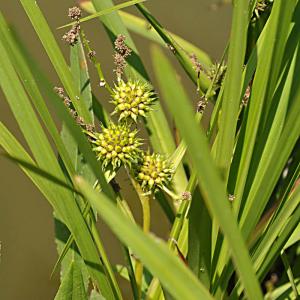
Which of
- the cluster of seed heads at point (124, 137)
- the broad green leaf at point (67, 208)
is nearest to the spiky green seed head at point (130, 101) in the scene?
the cluster of seed heads at point (124, 137)

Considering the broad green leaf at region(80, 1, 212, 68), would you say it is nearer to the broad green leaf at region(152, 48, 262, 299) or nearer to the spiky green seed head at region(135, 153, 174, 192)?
the spiky green seed head at region(135, 153, 174, 192)

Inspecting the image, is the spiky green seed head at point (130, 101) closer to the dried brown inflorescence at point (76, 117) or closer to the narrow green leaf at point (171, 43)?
the dried brown inflorescence at point (76, 117)

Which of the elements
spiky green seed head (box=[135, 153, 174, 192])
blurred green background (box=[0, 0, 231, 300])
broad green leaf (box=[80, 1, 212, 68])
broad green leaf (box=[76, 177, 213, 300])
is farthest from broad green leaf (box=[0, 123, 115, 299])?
broad green leaf (box=[80, 1, 212, 68])

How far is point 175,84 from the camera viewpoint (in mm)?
344

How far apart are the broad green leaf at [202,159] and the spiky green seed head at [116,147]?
30 cm

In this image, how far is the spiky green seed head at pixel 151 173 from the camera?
750 mm

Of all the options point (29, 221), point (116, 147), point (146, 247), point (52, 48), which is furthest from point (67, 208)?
point (29, 221)

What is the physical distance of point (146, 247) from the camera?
40 centimetres

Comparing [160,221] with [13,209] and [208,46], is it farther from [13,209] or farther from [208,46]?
[208,46]

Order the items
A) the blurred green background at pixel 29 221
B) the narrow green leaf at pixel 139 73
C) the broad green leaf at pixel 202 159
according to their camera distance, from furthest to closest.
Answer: the blurred green background at pixel 29 221 → the narrow green leaf at pixel 139 73 → the broad green leaf at pixel 202 159

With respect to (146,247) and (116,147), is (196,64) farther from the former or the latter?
(146,247)

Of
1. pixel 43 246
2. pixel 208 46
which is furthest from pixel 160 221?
pixel 208 46

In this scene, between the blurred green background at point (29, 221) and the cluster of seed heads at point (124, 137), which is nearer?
the cluster of seed heads at point (124, 137)

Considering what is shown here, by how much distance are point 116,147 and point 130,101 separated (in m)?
0.07
